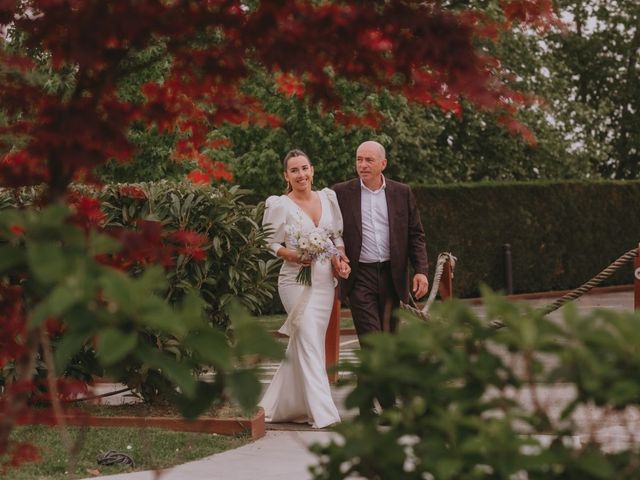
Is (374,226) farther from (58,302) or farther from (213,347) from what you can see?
(58,302)

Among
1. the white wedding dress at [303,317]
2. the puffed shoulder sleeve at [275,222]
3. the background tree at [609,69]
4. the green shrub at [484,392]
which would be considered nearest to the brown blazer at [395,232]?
the white wedding dress at [303,317]

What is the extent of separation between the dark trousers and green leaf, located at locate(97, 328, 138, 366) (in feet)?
20.9

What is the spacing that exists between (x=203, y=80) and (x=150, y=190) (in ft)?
18.8

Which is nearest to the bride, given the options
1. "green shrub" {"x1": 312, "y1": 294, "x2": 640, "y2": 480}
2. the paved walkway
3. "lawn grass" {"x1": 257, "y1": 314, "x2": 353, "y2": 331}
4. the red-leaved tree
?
the paved walkway

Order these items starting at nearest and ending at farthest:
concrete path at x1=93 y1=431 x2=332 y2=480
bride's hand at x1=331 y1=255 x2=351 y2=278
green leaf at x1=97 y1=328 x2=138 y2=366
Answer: green leaf at x1=97 y1=328 x2=138 y2=366 < concrete path at x1=93 y1=431 x2=332 y2=480 < bride's hand at x1=331 y1=255 x2=351 y2=278

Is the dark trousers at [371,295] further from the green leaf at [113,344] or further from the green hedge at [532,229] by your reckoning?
the green hedge at [532,229]

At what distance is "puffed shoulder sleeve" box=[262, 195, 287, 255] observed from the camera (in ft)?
31.8

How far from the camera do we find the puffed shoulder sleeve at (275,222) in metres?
9.70

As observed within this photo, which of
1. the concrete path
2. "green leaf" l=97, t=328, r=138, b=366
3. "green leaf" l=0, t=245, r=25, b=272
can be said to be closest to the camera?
"green leaf" l=97, t=328, r=138, b=366

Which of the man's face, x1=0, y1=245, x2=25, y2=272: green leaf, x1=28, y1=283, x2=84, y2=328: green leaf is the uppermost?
the man's face

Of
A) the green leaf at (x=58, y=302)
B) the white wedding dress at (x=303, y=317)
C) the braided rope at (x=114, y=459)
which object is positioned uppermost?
the green leaf at (x=58, y=302)

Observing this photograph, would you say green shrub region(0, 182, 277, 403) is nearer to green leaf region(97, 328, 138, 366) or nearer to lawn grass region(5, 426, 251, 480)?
lawn grass region(5, 426, 251, 480)

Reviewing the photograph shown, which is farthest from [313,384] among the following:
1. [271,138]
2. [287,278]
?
[271,138]

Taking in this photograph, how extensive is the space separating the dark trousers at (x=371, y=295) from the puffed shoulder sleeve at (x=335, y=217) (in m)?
0.37
